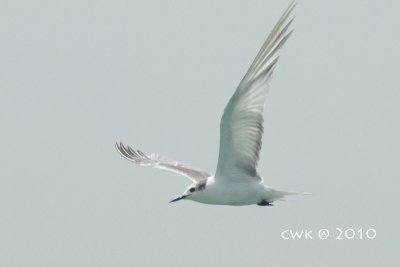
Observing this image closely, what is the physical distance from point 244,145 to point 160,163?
4561mm

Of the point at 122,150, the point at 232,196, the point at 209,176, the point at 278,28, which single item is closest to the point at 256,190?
the point at 232,196

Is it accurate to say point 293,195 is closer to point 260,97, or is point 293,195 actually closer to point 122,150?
point 260,97

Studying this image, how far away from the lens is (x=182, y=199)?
22375mm

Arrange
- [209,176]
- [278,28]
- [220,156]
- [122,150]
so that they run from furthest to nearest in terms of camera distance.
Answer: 1. [122,150]
2. [209,176]
3. [220,156]
4. [278,28]

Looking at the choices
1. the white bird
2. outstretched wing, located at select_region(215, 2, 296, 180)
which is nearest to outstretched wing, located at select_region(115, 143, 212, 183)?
the white bird

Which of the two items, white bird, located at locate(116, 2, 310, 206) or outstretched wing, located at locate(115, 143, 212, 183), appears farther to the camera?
outstretched wing, located at locate(115, 143, 212, 183)

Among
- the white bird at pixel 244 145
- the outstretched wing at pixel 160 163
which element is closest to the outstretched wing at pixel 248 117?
the white bird at pixel 244 145

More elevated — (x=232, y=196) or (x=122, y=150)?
(x=122, y=150)

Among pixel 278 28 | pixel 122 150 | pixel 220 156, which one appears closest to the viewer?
pixel 278 28

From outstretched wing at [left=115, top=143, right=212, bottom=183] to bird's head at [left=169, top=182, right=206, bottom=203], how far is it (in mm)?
223

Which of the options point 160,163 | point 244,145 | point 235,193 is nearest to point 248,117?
point 244,145

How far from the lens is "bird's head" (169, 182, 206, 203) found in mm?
22008

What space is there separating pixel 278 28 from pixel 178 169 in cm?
555

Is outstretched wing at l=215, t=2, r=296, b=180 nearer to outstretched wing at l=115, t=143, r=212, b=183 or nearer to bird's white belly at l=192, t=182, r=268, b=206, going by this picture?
bird's white belly at l=192, t=182, r=268, b=206
